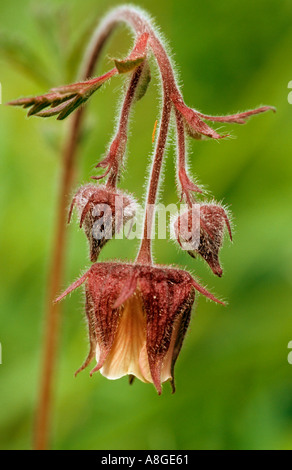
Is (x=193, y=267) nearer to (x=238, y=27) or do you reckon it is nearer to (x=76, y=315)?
(x=76, y=315)

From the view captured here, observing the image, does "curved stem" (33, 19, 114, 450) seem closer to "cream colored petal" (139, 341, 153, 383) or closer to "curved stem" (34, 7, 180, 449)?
"curved stem" (34, 7, 180, 449)

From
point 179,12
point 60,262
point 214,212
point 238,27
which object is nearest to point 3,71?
point 179,12

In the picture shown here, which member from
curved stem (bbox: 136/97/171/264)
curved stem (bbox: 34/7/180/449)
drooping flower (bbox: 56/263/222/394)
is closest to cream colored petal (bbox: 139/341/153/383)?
drooping flower (bbox: 56/263/222/394)

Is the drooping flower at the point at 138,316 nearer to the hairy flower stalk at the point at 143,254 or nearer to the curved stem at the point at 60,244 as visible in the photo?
the hairy flower stalk at the point at 143,254

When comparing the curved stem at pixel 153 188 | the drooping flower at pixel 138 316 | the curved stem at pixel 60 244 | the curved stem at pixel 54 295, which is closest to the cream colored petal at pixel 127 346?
the drooping flower at pixel 138 316

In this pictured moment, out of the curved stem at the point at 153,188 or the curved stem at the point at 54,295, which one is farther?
the curved stem at the point at 54,295
